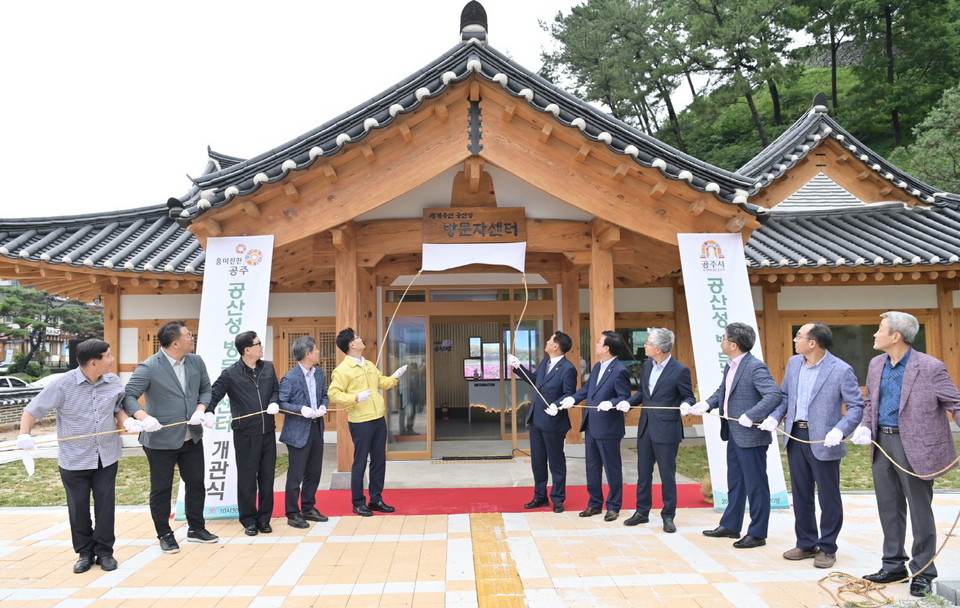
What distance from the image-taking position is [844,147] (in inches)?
442

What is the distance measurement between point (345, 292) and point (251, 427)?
6.46 ft

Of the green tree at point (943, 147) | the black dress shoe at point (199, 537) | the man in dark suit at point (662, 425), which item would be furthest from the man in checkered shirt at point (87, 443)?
the green tree at point (943, 147)

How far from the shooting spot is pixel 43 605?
12.5 feet

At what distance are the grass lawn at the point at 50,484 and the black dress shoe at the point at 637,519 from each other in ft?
16.0

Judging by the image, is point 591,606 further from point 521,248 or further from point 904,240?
point 904,240

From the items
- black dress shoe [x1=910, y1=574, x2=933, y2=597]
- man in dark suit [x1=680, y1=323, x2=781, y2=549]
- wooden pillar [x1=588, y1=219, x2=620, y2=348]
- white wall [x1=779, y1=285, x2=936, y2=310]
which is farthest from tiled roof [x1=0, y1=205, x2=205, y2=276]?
white wall [x1=779, y1=285, x2=936, y2=310]

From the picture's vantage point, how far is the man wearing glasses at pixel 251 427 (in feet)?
17.0

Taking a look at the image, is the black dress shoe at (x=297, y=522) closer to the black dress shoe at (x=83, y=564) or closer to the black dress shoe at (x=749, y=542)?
the black dress shoe at (x=83, y=564)

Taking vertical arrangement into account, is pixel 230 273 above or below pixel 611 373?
above

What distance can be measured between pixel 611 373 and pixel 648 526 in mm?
1396

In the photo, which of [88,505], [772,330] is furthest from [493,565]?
[772,330]

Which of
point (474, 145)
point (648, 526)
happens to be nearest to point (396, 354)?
point (474, 145)

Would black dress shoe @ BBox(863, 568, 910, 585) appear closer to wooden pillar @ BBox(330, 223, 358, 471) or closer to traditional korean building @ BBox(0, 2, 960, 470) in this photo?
traditional korean building @ BBox(0, 2, 960, 470)

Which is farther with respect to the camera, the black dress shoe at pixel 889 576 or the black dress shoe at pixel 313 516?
the black dress shoe at pixel 313 516
